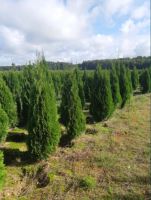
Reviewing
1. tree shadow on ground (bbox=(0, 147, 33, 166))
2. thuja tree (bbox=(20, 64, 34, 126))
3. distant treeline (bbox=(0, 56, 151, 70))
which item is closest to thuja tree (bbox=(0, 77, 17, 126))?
thuja tree (bbox=(20, 64, 34, 126))

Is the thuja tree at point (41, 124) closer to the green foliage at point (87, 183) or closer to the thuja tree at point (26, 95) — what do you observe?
the green foliage at point (87, 183)

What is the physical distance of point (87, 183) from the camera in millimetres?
8773

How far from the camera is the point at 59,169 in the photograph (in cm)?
1008

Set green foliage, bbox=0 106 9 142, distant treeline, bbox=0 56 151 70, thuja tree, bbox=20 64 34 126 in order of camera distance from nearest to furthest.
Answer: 1. green foliage, bbox=0 106 9 142
2. thuja tree, bbox=20 64 34 126
3. distant treeline, bbox=0 56 151 70

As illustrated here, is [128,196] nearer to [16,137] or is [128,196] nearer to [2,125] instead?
[2,125]

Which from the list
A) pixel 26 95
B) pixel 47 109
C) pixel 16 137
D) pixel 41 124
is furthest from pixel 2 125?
pixel 26 95

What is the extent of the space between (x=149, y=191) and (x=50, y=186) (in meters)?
3.19

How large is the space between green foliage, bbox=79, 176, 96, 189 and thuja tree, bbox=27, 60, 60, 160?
247 centimetres

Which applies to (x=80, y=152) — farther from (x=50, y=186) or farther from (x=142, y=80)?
(x=142, y=80)

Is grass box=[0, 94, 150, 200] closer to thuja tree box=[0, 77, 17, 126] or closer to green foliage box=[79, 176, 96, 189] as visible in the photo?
green foliage box=[79, 176, 96, 189]

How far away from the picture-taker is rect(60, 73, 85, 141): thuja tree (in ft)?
43.5

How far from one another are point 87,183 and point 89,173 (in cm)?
89

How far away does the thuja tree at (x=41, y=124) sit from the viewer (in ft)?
35.6

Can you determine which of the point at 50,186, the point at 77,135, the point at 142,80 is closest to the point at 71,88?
the point at 77,135
